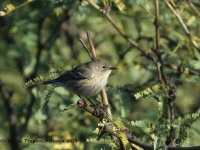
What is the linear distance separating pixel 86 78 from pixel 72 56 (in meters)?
1.94

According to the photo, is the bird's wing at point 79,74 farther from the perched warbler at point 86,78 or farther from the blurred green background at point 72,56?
the blurred green background at point 72,56

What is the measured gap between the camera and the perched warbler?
20.1ft

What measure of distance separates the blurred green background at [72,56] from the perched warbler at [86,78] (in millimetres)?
118

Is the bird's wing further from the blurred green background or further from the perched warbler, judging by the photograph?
the blurred green background

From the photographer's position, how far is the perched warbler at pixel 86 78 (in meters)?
6.14

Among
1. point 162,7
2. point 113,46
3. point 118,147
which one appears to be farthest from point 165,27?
point 118,147

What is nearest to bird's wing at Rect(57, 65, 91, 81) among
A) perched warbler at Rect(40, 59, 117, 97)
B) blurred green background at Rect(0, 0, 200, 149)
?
perched warbler at Rect(40, 59, 117, 97)

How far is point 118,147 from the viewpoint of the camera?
3785 mm

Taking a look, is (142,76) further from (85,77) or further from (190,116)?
(190,116)

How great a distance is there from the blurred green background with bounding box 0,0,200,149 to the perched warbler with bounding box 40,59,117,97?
118 mm

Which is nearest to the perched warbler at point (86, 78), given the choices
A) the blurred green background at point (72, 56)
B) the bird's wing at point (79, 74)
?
the bird's wing at point (79, 74)

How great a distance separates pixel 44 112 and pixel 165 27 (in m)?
1.70

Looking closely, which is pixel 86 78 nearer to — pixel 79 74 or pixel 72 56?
pixel 79 74

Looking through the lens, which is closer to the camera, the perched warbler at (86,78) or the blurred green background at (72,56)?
the perched warbler at (86,78)
